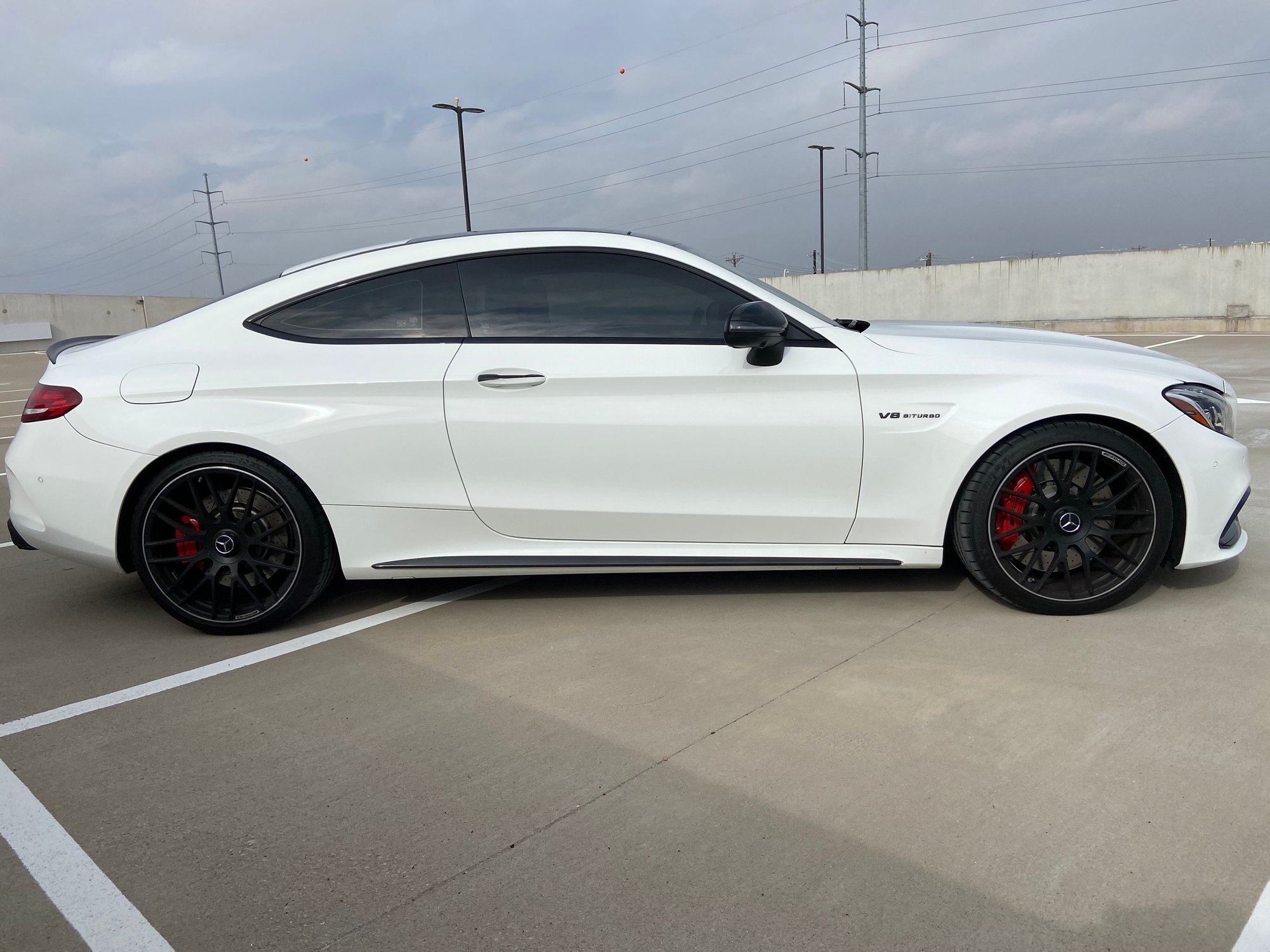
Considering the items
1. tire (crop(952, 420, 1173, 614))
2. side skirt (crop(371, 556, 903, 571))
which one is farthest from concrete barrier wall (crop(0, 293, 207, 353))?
tire (crop(952, 420, 1173, 614))

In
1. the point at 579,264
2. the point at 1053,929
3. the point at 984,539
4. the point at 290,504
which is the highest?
the point at 579,264

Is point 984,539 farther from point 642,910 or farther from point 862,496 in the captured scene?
point 642,910

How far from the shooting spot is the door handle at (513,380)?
339 cm

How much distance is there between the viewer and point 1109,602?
11.3 feet

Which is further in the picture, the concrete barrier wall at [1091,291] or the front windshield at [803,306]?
→ the concrete barrier wall at [1091,291]

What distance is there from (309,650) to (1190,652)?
3130 millimetres

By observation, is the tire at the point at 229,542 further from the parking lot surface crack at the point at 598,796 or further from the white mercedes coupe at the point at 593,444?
the parking lot surface crack at the point at 598,796

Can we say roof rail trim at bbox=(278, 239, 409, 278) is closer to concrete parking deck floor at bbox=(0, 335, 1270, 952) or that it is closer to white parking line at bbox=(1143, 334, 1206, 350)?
concrete parking deck floor at bbox=(0, 335, 1270, 952)

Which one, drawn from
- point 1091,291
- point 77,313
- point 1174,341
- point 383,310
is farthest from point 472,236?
point 77,313

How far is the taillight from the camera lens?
3461 mm

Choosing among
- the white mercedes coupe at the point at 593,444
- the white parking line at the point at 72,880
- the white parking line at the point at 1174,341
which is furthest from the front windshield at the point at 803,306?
the white parking line at the point at 1174,341

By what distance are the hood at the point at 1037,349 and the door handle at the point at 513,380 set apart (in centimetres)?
128

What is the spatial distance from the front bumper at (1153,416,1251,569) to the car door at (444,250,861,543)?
117 centimetres

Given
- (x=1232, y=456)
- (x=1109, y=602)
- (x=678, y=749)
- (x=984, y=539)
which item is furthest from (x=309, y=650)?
(x=1232, y=456)
